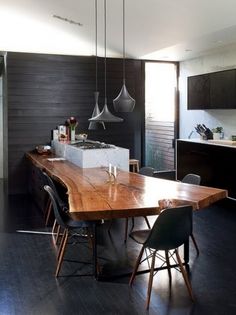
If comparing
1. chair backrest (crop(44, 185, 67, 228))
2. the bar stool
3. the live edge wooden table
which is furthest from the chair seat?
the bar stool

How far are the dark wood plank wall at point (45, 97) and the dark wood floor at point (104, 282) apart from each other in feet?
8.55

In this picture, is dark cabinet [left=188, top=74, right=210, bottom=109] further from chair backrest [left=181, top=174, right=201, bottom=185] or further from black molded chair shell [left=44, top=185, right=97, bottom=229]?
black molded chair shell [left=44, top=185, right=97, bottom=229]

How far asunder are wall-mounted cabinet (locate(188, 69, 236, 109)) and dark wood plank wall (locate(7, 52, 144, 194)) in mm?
1453

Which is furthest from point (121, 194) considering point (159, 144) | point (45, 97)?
point (159, 144)

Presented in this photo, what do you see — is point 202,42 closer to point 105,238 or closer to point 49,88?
point 49,88

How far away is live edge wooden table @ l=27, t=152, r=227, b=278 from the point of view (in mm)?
2994

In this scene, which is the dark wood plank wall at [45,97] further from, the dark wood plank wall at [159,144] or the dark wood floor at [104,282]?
the dark wood floor at [104,282]

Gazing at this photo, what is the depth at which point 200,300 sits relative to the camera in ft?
10.3

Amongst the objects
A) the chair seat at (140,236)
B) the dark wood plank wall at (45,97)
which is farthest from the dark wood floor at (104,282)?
the dark wood plank wall at (45,97)

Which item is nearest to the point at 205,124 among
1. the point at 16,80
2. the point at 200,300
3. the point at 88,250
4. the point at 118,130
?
Answer: the point at 118,130

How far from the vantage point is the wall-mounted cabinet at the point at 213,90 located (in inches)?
247

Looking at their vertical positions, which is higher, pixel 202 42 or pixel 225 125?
pixel 202 42

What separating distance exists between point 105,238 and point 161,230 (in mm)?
1860

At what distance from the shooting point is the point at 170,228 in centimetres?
298
